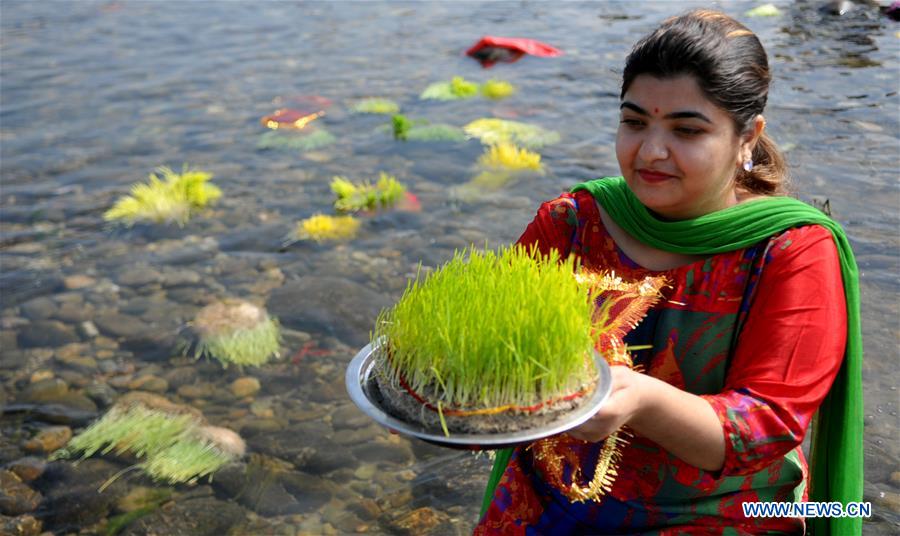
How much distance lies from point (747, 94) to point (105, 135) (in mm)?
9177

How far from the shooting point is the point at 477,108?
10.8m

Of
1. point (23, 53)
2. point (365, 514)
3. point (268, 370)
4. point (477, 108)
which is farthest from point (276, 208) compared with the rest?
point (23, 53)

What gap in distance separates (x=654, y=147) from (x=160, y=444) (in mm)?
3731

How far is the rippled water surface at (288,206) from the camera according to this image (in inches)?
189

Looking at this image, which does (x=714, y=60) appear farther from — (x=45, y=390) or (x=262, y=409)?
(x=45, y=390)

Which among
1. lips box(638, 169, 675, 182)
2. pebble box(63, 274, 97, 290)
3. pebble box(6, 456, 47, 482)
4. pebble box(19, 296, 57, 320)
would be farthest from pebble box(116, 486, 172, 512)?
lips box(638, 169, 675, 182)

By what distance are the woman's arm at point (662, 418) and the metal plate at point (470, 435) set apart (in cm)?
4

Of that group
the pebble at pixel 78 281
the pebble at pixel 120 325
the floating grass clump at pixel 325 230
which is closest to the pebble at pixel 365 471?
the pebble at pixel 120 325

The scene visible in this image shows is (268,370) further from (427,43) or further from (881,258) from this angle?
(427,43)

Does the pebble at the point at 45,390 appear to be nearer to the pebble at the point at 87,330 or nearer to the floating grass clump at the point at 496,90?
the pebble at the point at 87,330

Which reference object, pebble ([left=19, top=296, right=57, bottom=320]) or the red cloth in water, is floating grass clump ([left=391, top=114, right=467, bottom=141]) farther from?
pebble ([left=19, top=296, right=57, bottom=320])

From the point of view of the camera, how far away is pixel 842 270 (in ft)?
8.34

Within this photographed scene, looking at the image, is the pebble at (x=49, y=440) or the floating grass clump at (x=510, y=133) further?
the floating grass clump at (x=510, y=133)

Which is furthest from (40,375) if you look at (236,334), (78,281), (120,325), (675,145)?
(675,145)
